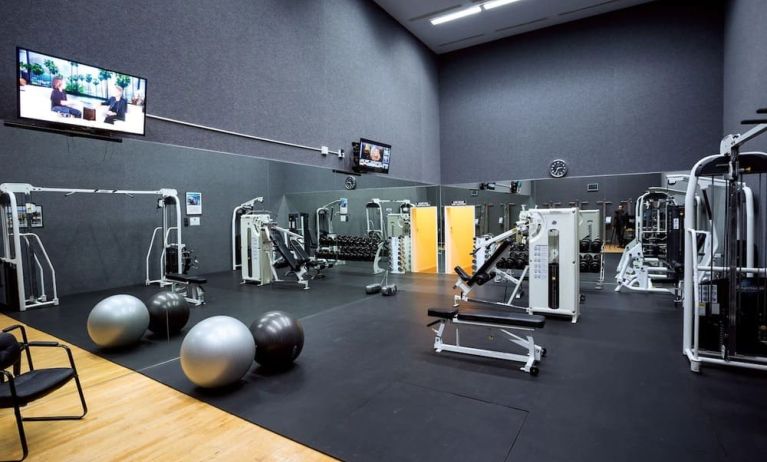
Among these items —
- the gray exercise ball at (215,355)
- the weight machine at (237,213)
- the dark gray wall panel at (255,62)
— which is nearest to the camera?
the gray exercise ball at (215,355)

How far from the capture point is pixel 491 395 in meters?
2.46

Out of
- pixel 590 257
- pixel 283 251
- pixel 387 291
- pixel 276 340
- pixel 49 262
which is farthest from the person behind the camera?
pixel 283 251

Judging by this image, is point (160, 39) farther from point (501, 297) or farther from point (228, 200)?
point (501, 297)

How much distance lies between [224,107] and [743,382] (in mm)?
5091

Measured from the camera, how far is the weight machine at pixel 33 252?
450cm

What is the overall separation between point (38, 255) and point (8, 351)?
332cm

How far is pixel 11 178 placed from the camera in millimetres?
4430

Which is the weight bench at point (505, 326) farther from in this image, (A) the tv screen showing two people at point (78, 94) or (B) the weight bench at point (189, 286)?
(A) the tv screen showing two people at point (78, 94)

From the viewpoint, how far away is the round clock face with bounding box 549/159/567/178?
7219 mm

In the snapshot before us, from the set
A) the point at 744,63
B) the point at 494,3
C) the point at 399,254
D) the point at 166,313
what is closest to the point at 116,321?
the point at 166,313

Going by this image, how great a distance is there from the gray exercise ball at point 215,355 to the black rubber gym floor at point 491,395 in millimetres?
121

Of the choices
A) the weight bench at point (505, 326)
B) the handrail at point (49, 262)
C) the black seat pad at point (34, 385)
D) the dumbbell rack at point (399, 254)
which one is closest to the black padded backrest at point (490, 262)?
the weight bench at point (505, 326)

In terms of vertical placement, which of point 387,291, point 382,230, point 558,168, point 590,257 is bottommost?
point 387,291

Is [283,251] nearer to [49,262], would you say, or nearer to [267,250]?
[267,250]
